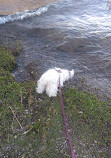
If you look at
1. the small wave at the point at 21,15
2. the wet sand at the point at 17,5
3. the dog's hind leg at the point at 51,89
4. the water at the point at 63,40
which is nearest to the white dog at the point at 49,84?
the dog's hind leg at the point at 51,89

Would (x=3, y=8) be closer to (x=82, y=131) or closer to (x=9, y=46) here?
(x=9, y=46)

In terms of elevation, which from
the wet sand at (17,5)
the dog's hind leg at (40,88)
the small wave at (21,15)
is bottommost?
the dog's hind leg at (40,88)

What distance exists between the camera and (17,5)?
52.2 ft

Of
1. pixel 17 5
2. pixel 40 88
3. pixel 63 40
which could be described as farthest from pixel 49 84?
pixel 17 5

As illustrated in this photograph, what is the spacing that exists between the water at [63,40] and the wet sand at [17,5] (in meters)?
1.31

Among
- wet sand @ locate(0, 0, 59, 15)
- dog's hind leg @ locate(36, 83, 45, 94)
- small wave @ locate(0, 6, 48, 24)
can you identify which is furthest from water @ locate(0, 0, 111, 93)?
dog's hind leg @ locate(36, 83, 45, 94)

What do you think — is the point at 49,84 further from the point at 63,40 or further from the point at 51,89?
the point at 63,40

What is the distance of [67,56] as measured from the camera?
8.83 m

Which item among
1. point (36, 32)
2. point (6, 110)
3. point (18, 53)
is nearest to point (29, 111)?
point (6, 110)

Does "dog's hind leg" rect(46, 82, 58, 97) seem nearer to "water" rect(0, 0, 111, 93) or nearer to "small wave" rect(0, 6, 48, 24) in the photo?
"water" rect(0, 0, 111, 93)

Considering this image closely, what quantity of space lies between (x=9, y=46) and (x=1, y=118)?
531cm

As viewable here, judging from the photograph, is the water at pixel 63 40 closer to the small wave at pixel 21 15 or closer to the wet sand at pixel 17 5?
the small wave at pixel 21 15

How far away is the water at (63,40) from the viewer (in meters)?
7.66

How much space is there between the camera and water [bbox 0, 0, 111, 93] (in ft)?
25.1
